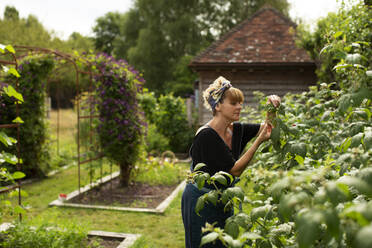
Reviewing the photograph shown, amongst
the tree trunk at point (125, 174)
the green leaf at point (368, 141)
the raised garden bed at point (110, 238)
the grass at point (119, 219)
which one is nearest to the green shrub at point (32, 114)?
the grass at point (119, 219)

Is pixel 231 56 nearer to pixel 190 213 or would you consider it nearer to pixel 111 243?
pixel 111 243

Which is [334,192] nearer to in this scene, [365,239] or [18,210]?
[365,239]

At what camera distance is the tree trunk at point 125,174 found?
785 cm

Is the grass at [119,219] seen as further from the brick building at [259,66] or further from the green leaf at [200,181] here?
the brick building at [259,66]

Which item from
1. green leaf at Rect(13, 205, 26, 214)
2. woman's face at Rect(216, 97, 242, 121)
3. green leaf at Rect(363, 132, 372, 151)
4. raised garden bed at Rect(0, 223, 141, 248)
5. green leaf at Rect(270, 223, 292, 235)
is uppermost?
woman's face at Rect(216, 97, 242, 121)

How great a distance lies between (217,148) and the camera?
265 cm

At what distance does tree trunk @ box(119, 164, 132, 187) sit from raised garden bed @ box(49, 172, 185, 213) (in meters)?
0.14

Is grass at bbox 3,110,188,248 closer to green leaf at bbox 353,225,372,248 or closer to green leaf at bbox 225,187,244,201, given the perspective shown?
green leaf at bbox 225,187,244,201

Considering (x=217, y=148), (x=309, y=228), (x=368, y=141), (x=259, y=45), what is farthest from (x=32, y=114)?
(x=309, y=228)

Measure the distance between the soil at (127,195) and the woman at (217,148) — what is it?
397 cm

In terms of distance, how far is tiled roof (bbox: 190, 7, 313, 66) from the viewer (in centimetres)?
1090

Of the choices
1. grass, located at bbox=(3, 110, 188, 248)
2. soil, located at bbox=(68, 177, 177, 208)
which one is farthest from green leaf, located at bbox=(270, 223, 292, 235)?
soil, located at bbox=(68, 177, 177, 208)

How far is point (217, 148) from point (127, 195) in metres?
5.16

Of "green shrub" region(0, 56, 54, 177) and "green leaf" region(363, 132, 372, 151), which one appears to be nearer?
"green leaf" region(363, 132, 372, 151)
